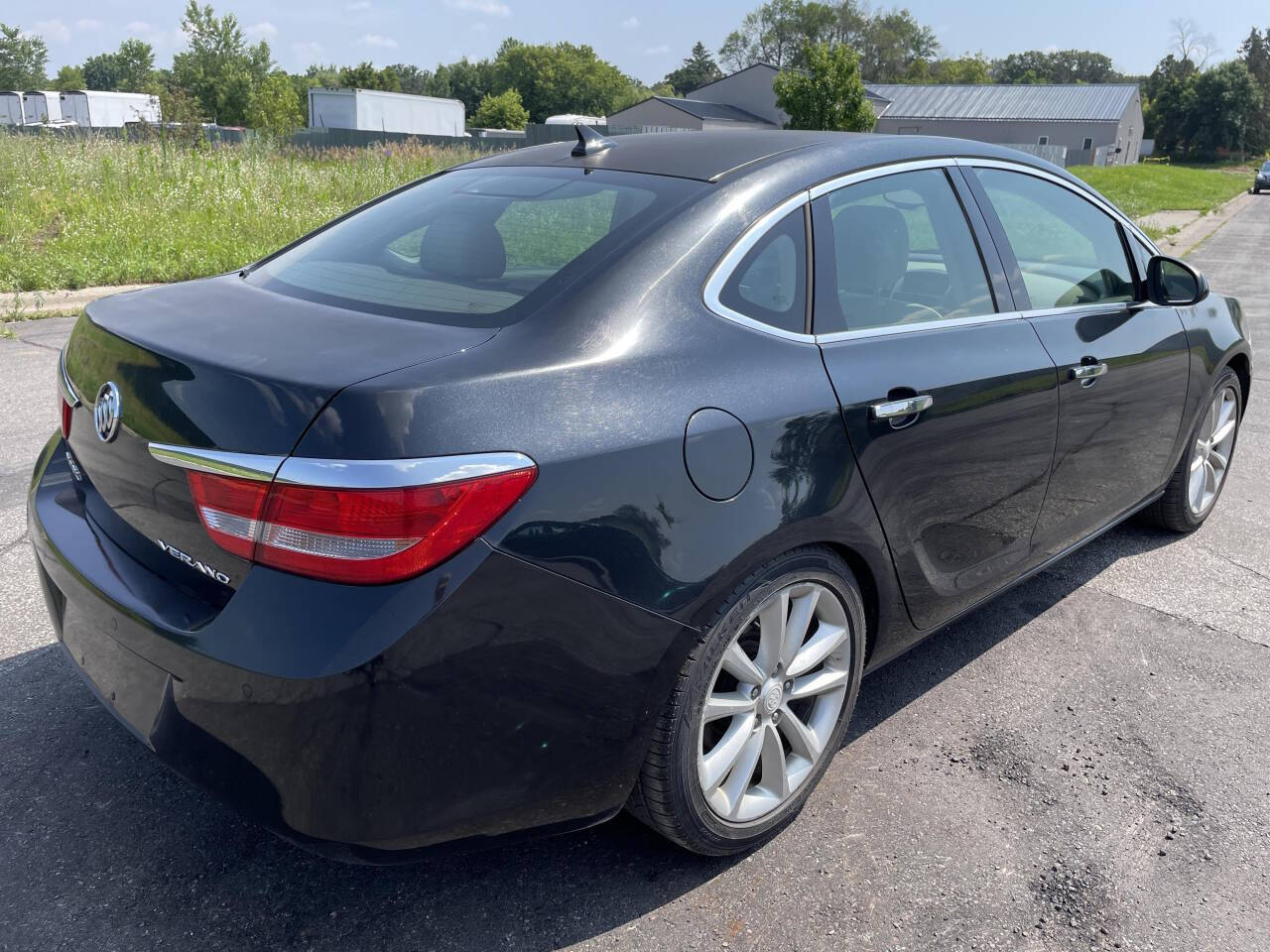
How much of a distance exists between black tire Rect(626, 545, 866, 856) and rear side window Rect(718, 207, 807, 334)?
1.82 feet

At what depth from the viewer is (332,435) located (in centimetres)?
180

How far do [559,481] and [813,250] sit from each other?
Answer: 1.06 meters

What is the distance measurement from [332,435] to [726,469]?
0.79m

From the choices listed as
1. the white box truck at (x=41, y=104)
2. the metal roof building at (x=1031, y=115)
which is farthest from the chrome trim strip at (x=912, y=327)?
the metal roof building at (x=1031, y=115)

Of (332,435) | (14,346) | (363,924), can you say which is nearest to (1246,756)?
(363,924)

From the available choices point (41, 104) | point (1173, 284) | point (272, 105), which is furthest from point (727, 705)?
point (41, 104)

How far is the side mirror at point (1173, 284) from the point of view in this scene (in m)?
3.80

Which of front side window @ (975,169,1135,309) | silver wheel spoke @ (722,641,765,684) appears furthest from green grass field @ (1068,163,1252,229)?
silver wheel spoke @ (722,641,765,684)

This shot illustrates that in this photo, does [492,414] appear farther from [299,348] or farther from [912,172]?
[912,172]

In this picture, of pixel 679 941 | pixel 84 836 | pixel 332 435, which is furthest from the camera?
pixel 84 836

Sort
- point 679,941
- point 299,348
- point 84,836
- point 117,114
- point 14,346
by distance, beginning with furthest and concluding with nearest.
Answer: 1. point 117,114
2. point 14,346
3. point 84,836
4. point 679,941
5. point 299,348

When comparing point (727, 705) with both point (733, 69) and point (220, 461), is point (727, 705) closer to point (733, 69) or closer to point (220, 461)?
point (220, 461)

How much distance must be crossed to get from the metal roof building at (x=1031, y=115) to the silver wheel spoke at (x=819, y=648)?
79.5 m

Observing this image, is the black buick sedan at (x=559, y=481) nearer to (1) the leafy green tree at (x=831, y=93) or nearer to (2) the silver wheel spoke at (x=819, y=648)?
(2) the silver wheel spoke at (x=819, y=648)
